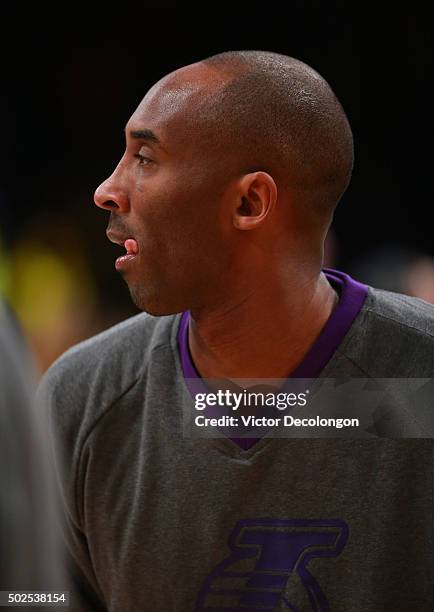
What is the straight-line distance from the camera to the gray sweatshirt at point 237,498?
1206 mm

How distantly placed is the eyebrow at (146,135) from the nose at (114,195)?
2.3 inches

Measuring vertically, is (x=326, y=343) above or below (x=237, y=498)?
above

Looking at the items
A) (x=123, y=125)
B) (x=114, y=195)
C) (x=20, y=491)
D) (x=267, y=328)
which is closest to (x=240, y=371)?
(x=267, y=328)

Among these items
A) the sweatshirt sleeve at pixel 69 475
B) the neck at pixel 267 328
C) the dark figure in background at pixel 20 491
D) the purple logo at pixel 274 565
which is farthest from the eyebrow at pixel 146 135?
the dark figure in background at pixel 20 491

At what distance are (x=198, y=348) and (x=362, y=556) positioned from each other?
34 cm

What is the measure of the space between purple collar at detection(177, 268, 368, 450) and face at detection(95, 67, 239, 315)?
0.32 feet

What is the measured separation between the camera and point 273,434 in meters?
1.24

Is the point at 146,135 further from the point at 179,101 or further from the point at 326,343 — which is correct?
the point at 326,343

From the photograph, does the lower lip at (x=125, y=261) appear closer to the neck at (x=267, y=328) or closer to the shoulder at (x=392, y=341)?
the neck at (x=267, y=328)

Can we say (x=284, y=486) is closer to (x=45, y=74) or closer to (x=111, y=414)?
(x=111, y=414)

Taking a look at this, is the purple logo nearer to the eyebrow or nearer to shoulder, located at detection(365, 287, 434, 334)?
shoulder, located at detection(365, 287, 434, 334)

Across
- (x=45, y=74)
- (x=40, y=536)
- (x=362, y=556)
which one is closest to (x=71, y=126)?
(x=45, y=74)

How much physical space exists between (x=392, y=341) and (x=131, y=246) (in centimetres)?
35

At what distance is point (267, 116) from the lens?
1.18 metres
